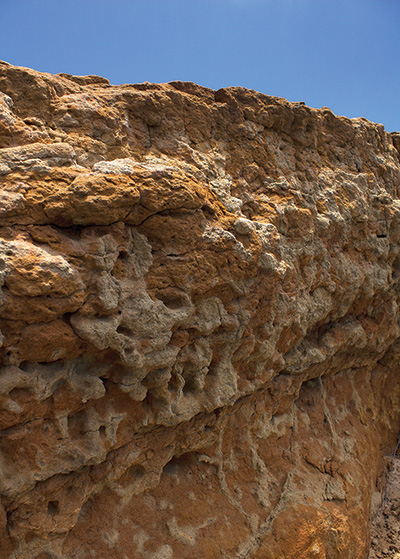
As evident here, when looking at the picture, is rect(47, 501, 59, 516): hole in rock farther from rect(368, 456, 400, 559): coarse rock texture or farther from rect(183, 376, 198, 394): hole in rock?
rect(368, 456, 400, 559): coarse rock texture

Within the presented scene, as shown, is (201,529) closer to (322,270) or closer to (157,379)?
(157,379)

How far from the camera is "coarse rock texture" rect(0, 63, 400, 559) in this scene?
2697 millimetres

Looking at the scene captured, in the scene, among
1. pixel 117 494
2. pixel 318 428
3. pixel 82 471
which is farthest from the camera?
pixel 318 428

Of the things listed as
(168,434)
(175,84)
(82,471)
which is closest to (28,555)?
(82,471)

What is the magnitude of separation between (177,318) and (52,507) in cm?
155

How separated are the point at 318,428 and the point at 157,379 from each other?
271 centimetres

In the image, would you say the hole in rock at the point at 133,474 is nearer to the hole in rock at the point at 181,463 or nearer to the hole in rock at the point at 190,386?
the hole in rock at the point at 181,463

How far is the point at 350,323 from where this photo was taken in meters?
5.37

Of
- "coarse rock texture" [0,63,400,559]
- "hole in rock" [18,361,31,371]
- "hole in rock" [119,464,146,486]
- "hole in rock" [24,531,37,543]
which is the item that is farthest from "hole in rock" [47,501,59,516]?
"hole in rock" [18,361,31,371]

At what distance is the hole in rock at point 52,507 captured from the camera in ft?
9.47

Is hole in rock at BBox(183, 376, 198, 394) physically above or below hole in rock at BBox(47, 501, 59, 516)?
above

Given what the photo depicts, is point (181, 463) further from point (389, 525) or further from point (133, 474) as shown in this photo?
point (389, 525)

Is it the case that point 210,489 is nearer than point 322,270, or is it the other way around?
point 210,489

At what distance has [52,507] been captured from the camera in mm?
2908
